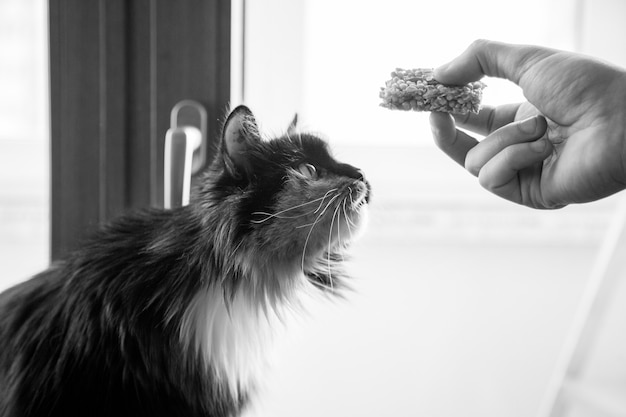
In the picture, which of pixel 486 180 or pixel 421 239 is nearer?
pixel 486 180

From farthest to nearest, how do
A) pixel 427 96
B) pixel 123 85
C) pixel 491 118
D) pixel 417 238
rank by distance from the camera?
pixel 417 238 → pixel 123 85 → pixel 491 118 → pixel 427 96

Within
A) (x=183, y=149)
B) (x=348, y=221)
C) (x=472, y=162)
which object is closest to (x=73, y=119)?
(x=183, y=149)

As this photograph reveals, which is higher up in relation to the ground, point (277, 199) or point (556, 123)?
point (556, 123)

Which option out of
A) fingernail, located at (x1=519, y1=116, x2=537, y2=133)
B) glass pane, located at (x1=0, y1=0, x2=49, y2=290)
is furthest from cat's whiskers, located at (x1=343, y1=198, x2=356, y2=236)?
glass pane, located at (x1=0, y1=0, x2=49, y2=290)

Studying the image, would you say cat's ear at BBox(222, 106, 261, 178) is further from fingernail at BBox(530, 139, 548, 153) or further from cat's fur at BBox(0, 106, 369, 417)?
fingernail at BBox(530, 139, 548, 153)

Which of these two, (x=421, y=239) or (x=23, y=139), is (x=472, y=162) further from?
(x=23, y=139)

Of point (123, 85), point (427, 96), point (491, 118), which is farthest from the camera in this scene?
point (123, 85)
